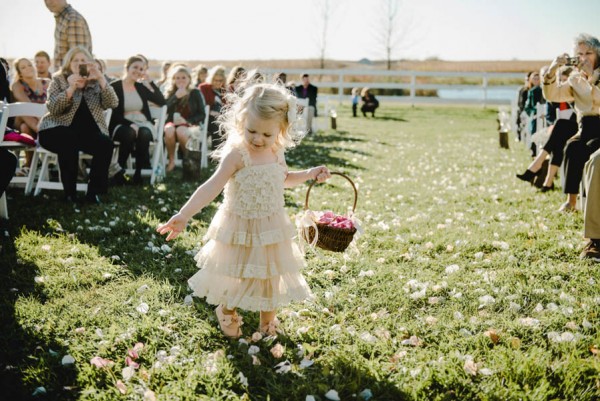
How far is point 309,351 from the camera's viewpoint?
3268 millimetres

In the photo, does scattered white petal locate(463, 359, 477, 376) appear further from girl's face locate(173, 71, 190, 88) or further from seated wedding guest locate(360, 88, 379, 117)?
seated wedding guest locate(360, 88, 379, 117)

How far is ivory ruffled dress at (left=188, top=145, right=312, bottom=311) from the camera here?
3.21 m

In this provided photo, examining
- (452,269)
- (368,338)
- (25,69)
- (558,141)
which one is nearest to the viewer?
(368,338)

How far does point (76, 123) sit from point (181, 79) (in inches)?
118

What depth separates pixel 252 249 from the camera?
323 cm

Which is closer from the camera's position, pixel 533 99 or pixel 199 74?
pixel 199 74

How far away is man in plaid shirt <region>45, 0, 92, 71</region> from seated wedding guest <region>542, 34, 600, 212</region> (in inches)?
277

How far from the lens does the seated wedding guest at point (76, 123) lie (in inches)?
270

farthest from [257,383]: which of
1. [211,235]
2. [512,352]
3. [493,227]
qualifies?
[493,227]

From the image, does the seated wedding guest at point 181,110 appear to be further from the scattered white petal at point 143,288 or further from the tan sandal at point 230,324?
the tan sandal at point 230,324

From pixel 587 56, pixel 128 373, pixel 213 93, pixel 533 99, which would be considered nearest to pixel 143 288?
pixel 128 373

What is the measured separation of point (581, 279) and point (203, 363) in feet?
10.5

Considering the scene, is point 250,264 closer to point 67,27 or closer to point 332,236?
point 332,236

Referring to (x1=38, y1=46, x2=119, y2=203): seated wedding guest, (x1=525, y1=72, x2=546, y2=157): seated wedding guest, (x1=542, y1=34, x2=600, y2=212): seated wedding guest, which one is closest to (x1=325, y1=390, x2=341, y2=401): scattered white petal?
(x1=542, y1=34, x2=600, y2=212): seated wedding guest
